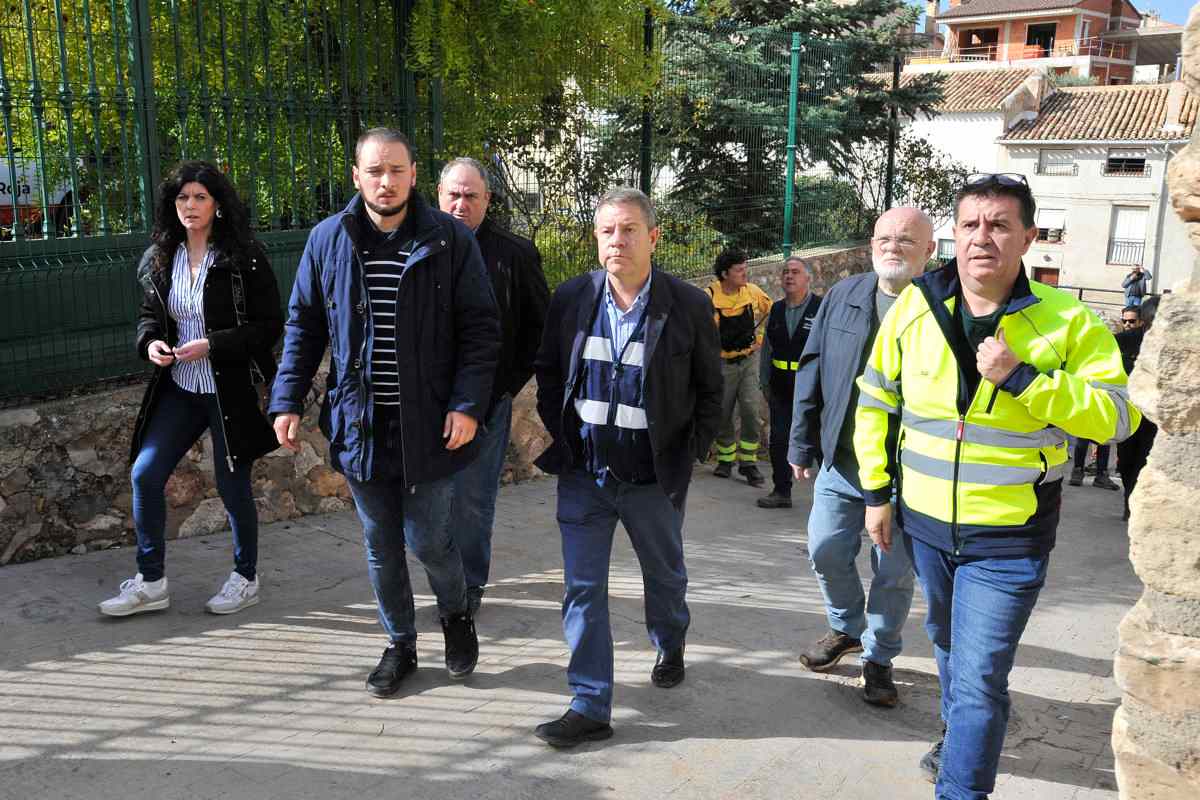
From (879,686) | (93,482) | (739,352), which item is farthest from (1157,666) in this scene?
(739,352)

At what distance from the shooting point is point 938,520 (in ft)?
10.6

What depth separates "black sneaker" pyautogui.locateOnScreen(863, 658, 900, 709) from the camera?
13.8 feet

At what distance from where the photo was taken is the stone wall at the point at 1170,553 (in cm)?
253

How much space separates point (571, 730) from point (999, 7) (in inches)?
2396

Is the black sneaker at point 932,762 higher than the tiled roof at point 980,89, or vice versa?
the tiled roof at point 980,89

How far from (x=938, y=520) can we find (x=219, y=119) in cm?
469

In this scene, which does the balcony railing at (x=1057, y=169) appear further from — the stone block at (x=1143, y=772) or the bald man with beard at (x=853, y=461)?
the stone block at (x=1143, y=772)

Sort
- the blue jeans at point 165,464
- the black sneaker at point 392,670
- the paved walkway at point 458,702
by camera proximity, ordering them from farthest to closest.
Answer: the blue jeans at point 165,464 → the black sneaker at point 392,670 → the paved walkway at point 458,702

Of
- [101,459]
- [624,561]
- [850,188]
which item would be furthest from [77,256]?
[850,188]

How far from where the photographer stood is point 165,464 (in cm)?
464

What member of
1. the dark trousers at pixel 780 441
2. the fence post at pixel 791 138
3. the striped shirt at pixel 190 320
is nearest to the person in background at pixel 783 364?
the dark trousers at pixel 780 441

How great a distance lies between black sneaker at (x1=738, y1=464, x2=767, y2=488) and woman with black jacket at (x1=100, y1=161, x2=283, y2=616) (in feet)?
14.7

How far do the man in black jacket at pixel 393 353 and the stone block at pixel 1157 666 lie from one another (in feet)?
7.25

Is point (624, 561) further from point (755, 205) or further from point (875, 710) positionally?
point (755, 205)
